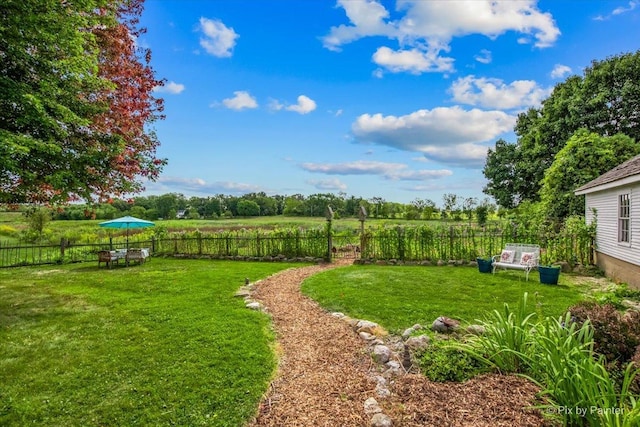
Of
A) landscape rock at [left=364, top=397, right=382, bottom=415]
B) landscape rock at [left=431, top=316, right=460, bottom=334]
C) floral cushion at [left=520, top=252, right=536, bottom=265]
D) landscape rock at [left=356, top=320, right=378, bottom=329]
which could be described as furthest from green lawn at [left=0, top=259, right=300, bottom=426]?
floral cushion at [left=520, top=252, right=536, bottom=265]

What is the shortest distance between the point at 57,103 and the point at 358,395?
6.64 m

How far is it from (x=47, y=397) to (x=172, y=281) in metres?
5.80

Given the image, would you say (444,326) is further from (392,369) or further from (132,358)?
(132,358)

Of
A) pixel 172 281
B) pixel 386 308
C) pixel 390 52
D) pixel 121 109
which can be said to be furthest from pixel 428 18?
pixel 172 281

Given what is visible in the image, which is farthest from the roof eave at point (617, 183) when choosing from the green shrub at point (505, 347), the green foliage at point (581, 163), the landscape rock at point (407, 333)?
the landscape rock at point (407, 333)

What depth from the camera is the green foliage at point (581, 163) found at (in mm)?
13602

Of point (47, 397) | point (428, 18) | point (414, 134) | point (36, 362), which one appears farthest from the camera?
point (414, 134)

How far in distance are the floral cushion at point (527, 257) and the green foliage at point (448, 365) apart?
6720mm

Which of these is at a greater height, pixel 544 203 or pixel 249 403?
pixel 544 203

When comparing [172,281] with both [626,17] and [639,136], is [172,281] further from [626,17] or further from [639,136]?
[639,136]

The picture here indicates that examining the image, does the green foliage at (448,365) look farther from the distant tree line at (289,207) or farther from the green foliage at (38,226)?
the distant tree line at (289,207)

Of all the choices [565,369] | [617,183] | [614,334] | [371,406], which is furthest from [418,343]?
[617,183]

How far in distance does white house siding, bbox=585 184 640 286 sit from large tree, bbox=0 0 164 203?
11511mm

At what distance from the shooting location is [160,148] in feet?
31.6
